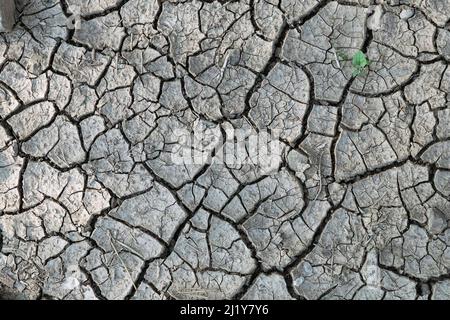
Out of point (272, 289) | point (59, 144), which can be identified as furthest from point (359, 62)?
point (59, 144)

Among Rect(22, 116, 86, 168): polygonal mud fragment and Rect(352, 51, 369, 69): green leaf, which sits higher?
Rect(352, 51, 369, 69): green leaf

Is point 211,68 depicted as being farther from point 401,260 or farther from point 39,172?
point 401,260

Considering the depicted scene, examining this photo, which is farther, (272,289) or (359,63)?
(359,63)

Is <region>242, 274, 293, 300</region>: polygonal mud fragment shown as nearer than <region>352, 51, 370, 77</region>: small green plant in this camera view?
Yes

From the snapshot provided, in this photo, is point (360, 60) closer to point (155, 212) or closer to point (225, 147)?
point (225, 147)

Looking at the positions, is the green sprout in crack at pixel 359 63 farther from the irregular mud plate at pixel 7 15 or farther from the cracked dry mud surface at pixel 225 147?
the irregular mud plate at pixel 7 15

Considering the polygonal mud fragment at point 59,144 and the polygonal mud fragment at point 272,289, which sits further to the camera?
the polygonal mud fragment at point 59,144

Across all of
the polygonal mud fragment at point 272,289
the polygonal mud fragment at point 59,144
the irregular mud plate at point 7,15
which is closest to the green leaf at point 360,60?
the polygonal mud fragment at point 272,289

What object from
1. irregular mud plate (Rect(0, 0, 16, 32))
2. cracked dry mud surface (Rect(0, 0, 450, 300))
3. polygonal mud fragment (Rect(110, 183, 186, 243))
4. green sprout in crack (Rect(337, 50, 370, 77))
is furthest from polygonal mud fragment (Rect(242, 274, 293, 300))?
irregular mud plate (Rect(0, 0, 16, 32))

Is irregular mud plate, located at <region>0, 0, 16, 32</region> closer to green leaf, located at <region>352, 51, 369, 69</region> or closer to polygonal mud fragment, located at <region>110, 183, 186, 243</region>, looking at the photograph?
polygonal mud fragment, located at <region>110, 183, 186, 243</region>
